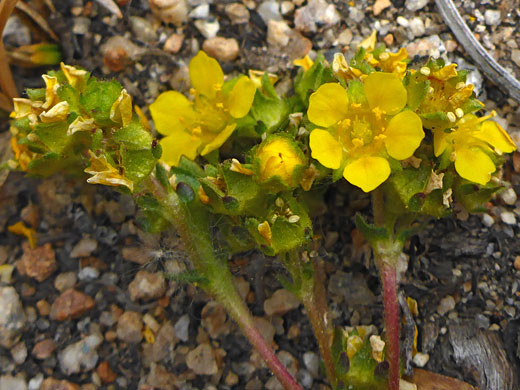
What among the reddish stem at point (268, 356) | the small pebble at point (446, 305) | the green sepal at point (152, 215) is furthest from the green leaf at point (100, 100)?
the small pebble at point (446, 305)

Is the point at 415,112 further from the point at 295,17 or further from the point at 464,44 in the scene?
the point at 295,17

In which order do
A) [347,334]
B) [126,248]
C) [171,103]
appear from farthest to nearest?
[126,248], [171,103], [347,334]

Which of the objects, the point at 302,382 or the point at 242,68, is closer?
the point at 302,382

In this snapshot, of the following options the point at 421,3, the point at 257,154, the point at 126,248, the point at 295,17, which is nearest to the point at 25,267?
the point at 126,248

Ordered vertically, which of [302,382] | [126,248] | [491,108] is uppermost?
[491,108]

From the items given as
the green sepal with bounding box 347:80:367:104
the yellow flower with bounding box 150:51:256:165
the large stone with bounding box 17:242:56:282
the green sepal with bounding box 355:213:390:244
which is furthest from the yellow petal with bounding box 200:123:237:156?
the large stone with bounding box 17:242:56:282

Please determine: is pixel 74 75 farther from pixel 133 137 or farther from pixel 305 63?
pixel 305 63

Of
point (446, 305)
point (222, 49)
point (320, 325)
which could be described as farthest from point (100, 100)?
point (446, 305)
